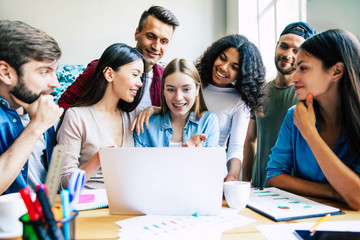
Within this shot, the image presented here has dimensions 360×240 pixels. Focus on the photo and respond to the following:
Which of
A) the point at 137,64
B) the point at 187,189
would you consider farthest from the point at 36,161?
the point at 187,189

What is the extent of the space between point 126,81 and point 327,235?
1140 millimetres

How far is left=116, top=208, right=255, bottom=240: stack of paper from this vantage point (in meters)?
0.65

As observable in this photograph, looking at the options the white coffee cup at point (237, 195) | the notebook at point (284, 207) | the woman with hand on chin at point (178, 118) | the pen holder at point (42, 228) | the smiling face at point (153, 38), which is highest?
the smiling face at point (153, 38)

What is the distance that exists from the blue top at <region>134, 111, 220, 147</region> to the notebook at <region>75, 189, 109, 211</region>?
0.50 metres

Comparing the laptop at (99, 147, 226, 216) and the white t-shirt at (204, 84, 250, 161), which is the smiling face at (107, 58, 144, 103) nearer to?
the white t-shirt at (204, 84, 250, 161)

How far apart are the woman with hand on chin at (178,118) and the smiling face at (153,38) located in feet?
1.90

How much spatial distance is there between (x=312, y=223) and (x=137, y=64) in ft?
3.73

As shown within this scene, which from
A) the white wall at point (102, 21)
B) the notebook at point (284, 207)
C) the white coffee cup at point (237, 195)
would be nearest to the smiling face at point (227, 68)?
the notebook at point (284, 207)

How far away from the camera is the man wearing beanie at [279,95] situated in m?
1.93

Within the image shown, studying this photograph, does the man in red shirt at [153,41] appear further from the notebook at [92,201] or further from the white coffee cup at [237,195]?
the white coffee cup at [237,195]

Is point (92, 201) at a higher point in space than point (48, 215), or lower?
lower

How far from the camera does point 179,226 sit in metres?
0.71

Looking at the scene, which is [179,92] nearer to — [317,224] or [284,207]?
[284,207]

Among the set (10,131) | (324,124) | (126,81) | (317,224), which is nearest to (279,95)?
(324,124)
